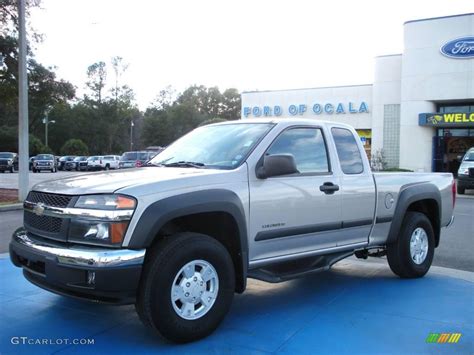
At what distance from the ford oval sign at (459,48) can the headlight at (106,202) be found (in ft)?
96.4

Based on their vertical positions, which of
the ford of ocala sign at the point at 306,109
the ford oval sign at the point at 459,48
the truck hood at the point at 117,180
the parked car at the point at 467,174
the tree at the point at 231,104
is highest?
the tree at the point at 231,104

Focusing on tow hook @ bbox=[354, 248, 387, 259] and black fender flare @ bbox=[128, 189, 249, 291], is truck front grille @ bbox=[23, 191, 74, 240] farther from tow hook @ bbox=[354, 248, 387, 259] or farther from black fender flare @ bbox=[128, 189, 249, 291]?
tow hook @ bbox=[354, 248, 387, 259]

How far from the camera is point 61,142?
3073 inches

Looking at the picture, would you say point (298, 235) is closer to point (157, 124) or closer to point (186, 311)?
point (186, 311)

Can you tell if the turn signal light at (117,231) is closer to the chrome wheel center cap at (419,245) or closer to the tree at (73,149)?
the chrome wheel center cap at (419,245)

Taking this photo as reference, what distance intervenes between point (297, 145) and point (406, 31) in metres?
28.2

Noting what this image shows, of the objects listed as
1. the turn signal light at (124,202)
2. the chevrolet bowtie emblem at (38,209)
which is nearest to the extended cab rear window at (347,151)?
the turn signal light at (124,202)

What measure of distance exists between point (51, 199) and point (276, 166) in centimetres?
192

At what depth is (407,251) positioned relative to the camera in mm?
6254

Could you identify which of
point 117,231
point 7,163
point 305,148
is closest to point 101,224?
point 117,231

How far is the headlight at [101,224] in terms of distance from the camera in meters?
3.78

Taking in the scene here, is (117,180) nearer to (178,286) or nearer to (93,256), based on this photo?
(93,256)

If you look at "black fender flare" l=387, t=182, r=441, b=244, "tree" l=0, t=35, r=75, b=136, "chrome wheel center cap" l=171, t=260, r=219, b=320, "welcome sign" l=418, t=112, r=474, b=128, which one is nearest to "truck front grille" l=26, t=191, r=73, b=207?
"chrome wheel center cap" l=171, t=260, r=219, b=320

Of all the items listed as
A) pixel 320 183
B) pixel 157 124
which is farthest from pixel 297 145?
pixel 157 124
